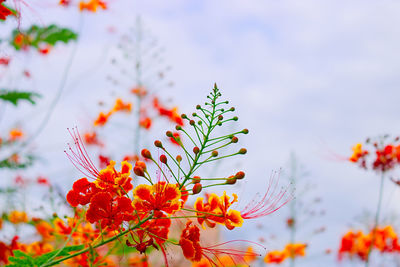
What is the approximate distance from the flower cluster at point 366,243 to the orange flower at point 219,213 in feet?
12.8

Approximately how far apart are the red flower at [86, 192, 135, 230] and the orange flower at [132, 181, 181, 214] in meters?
0.05

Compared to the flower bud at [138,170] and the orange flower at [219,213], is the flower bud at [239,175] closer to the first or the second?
the orange flower at [219,213]

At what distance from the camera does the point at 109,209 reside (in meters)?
2.00

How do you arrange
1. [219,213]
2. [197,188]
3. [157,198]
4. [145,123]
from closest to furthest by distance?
[197,188] → [157,198] → [219,213] → [145,123]

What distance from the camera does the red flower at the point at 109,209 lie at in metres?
2.00

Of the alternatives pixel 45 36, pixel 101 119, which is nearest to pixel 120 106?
pixel 101 119

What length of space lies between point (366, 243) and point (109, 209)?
4.51 metres

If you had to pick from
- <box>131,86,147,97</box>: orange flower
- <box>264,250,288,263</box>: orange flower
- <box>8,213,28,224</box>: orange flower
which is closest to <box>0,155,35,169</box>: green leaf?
<box>8,213,28,224</box>: orange flower

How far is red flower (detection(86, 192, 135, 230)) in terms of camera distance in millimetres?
1995

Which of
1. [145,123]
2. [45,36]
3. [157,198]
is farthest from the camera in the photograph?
[145,123]

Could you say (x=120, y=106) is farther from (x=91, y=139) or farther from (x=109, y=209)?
(x=109, y=209)

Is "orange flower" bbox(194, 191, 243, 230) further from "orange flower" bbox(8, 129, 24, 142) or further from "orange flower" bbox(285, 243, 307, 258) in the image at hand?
"orange flower" bbox(8, 129, 24, 142)

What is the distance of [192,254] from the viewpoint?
2006 mm

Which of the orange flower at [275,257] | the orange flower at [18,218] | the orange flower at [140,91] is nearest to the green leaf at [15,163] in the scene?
the orange flower at [18,218]
